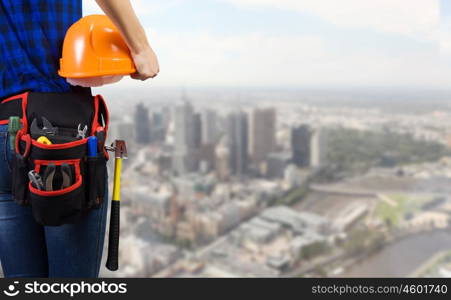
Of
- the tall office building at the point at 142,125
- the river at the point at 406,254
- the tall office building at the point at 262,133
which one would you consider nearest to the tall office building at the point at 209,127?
the tall office building at the point at 262,133

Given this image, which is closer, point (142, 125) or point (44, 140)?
point (44, 140)

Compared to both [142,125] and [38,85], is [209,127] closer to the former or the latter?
[142,125]

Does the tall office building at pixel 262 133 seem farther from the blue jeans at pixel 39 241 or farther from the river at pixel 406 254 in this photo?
the blue jeans at pixel 39 241

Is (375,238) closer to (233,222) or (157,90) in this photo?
(233,222)

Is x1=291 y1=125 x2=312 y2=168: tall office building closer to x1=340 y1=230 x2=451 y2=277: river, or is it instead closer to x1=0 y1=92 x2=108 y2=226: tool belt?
x1=340 y1=230 x2=451 y2=277: river

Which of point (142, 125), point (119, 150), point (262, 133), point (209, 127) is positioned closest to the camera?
point (119, 150)

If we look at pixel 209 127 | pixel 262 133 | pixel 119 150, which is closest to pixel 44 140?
pixel 119 150
